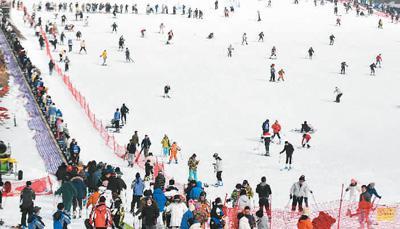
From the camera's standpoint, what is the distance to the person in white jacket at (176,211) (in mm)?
13891

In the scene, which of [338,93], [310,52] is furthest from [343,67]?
[338,93]

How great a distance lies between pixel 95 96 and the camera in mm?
36125

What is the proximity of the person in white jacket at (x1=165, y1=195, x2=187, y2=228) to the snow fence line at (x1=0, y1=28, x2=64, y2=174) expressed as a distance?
Result: 789 cm

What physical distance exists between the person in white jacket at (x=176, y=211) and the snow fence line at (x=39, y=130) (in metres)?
7.89

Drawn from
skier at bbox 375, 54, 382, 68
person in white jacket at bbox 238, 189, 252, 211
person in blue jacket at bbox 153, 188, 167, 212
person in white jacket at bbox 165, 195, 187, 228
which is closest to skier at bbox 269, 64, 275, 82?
skier at bbox 375, 54, 382, 68

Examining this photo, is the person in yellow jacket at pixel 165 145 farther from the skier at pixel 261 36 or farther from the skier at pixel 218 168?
the skier at pixel 261 36

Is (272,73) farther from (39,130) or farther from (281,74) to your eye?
(39,130)

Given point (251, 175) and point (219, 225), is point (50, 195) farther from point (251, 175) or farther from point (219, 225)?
point (251, 175)

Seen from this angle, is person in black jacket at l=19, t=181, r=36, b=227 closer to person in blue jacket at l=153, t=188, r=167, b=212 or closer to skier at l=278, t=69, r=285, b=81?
person in blue jacket at l=153, t=188, r=167, b=212

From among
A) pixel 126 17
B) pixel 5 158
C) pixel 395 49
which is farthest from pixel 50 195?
pixel 126 17

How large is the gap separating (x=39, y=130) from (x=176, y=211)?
43.5ft

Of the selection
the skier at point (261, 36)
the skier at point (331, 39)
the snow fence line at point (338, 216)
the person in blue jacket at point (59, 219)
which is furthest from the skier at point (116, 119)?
the skier at point (331, 39)

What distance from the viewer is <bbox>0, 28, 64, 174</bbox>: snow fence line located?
72.7 ft

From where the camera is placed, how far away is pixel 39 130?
25688mm
